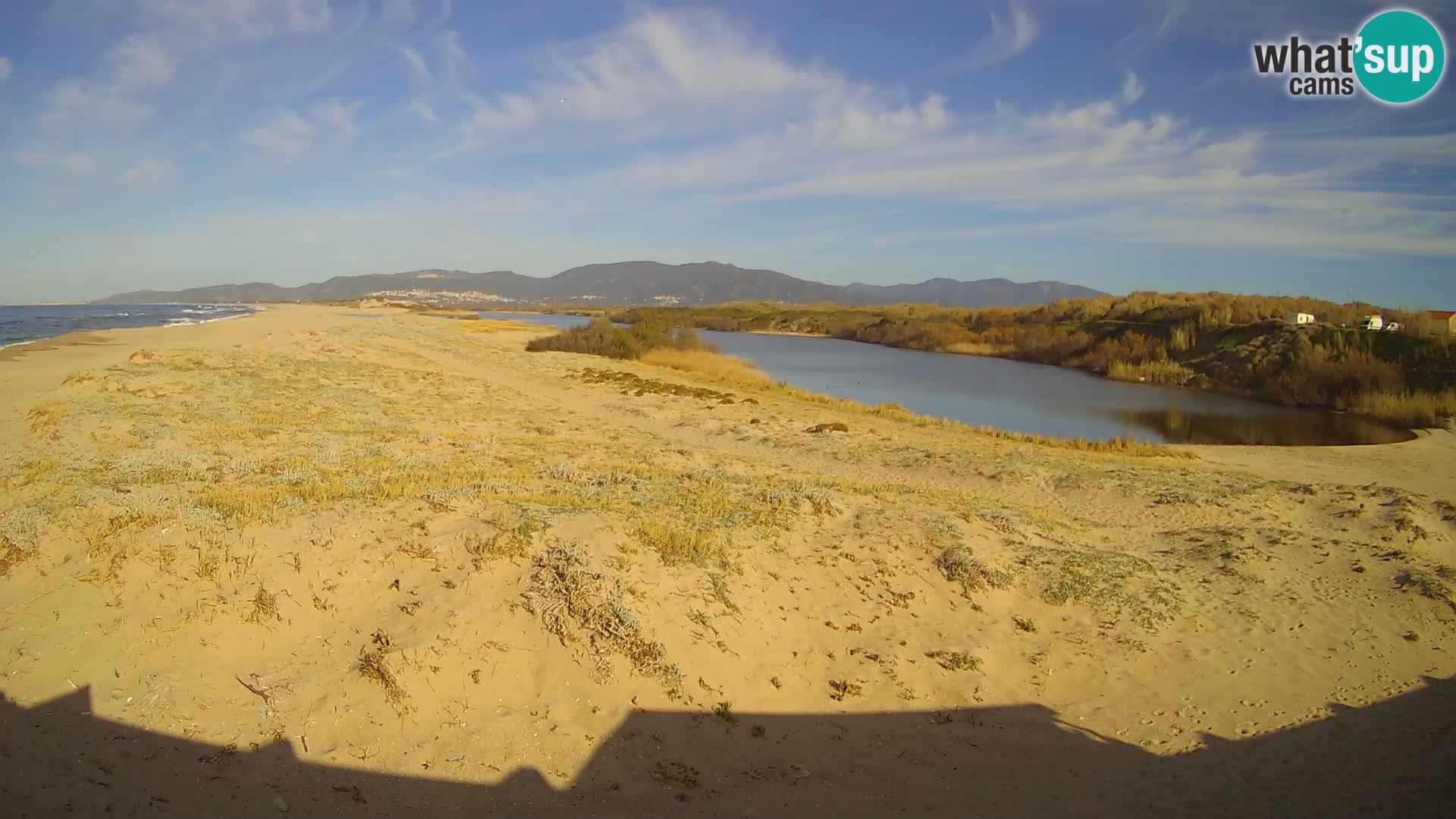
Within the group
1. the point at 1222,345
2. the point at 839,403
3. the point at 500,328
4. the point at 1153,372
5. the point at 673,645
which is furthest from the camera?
the point at 500,328

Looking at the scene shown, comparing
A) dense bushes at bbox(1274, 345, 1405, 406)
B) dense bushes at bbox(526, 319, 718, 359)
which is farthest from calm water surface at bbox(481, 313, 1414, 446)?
dense bushes at bbox(526, 319, 718, 359)

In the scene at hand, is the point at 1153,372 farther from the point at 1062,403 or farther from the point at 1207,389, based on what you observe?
the point at 1062,403

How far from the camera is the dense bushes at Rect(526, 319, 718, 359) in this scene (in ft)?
159

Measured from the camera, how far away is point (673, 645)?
22.5 feet

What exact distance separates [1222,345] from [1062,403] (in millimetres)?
16539

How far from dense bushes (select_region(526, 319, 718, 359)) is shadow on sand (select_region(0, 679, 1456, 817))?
138 feet

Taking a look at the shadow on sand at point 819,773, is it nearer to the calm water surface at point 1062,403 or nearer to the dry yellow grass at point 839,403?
the dry yellow grass at point 839,403

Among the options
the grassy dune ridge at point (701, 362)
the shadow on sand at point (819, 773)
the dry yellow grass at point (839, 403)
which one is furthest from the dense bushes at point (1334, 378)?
the shadow on sand at point (819, 773)

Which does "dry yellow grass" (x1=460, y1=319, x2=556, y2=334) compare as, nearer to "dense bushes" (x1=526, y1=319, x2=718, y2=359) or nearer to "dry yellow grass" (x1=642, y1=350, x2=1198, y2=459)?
"dense bushes" (x1=526, y1=319, x2=718, y2=359)

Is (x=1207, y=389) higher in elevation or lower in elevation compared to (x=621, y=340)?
lower

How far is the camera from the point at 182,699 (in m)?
5.46

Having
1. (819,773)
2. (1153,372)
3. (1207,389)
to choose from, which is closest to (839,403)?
(1207,389)

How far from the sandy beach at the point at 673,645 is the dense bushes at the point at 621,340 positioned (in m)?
35.8

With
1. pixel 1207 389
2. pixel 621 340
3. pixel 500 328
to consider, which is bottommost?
pixel 1207 389
